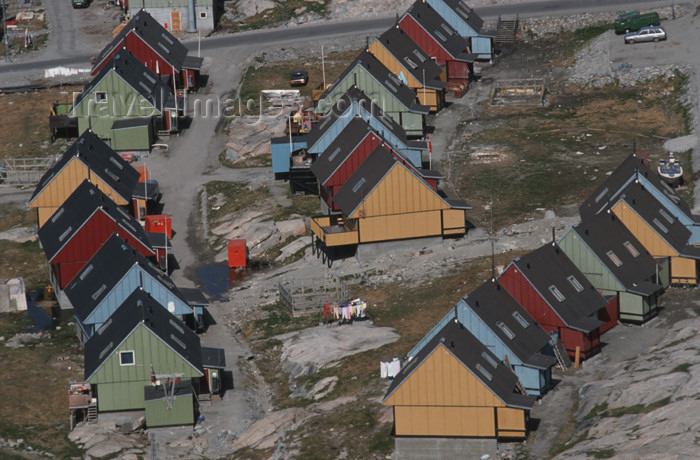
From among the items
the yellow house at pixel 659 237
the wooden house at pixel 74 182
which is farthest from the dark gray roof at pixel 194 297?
the yellow house at pixel 659 237

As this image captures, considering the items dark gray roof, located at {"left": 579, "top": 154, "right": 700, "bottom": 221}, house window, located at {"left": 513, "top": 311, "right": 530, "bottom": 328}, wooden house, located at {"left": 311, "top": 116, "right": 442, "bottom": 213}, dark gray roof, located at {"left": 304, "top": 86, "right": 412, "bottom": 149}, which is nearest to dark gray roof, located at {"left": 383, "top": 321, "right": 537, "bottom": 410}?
house window, located at {"left": 513, "top": 311, "right": 530, "bottom": 328}

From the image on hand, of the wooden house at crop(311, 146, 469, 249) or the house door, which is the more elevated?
the house door

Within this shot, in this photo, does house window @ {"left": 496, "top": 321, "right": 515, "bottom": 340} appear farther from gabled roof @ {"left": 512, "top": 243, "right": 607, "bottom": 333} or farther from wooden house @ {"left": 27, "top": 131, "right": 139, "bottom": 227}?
wooden house @ {"left": 27, "top": 131, "right": 139, "bottom": 227}

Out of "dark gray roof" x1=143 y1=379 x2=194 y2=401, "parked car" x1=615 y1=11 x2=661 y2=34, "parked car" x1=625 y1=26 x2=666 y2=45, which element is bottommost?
"dark gray roof" x1=143 y1=379 x2=194 y2=401

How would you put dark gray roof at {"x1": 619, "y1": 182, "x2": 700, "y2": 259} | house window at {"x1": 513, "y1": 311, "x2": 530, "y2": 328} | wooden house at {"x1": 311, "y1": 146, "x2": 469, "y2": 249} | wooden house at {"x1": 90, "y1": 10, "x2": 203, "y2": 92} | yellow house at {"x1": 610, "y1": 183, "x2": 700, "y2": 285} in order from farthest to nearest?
1. wooden house at {"x1": 90, "y1": 10, "x2": 203, "y2": 92}
2. wooden house at {"x1": 311, "y1": 146, "x2": 469, "y2": 249}
3. dark gray roof at {"x1": 619, "y1": 182, "x2": 700, "y2": 259}
4. yellow house at {"x1": 610, "y1": 183, "x2": 700, "y2": 285}
5. house window at {"x1": 513, "y1": 311, "x2": 530, "y2": 328}

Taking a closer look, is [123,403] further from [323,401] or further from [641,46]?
[641,46]

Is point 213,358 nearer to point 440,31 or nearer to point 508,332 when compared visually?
point 508,332

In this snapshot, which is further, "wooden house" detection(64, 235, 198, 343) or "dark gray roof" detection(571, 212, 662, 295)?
"wooden house" detection(64, 235, 198, 343)

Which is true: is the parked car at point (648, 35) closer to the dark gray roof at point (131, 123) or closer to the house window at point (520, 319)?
the dark gray roof at point (131, 123)

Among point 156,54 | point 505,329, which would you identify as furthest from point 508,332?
point 156,54
